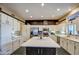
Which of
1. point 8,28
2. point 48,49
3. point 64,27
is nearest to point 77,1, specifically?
point 48,49

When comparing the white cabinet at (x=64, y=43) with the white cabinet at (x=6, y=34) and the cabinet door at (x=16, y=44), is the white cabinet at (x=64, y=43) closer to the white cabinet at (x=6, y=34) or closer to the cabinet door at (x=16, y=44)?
the cabinet door at (x=16, y=44)

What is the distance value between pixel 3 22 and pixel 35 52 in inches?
49.3

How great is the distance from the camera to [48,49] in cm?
283

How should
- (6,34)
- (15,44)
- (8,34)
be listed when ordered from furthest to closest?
(15,44) < (8,34) < (6,34)

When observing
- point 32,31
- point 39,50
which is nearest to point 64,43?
point 32,31

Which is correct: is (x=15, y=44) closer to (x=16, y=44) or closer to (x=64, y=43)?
(x=16, y=44)

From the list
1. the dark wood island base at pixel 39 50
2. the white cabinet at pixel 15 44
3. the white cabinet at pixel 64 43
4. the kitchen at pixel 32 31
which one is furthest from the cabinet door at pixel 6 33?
the white cabinet at pixel 64 43

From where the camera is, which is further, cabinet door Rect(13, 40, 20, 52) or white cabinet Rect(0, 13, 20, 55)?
cabinet door Rect(13, 40, 20, 52)

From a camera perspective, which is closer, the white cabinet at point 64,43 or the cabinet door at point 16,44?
the cabinet door at point 16,44

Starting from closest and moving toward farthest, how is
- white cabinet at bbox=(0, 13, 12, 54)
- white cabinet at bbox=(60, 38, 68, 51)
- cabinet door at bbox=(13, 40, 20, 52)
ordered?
white cabinet at bbox=(0, 13, 12, 54) < cabinet door at bbox=(13, 40, 20, 52) < white cabinet at bbox=(60, 38, 68, 51)

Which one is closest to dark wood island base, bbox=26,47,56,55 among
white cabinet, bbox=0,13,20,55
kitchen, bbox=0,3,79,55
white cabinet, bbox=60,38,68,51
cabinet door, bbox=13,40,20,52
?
kitchen, bbox=0,3,79,55

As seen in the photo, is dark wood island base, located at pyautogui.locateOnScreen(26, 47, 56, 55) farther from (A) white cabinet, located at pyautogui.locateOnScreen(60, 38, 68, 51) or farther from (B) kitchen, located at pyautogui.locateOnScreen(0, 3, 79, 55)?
(A) white cabinet, located at pyautogui.locateOnScreen(60, 38, 68, 51)

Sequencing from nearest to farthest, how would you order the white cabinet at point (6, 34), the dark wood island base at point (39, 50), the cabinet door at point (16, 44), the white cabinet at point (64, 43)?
the dark wood island base at point (39, 50), the white cabinet at point (6, 34), the cabinet door at point (16, 44), the white cabinet at point (64, 43)
